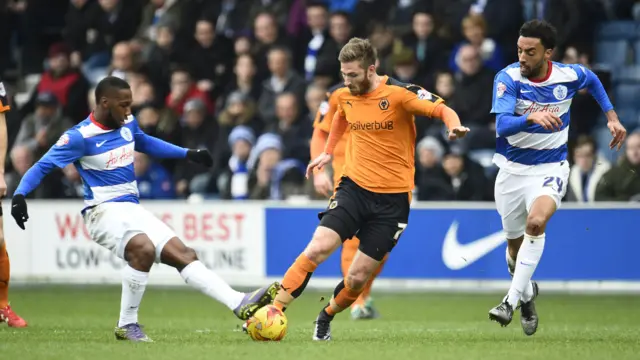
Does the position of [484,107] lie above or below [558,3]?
below

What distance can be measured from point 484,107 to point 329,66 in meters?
2.22

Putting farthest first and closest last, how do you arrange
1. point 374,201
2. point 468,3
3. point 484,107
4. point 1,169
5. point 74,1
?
point 74,1 → point 468,3 → point 484,107 → point 1,169 → point 374,201

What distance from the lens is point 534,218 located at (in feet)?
31.0

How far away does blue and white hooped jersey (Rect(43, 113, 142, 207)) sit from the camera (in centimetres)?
919

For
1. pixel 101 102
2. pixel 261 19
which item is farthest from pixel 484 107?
pixel 101 102

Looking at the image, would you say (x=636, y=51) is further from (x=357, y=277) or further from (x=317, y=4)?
(x=357, y=277)

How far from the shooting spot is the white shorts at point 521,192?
31.4ft

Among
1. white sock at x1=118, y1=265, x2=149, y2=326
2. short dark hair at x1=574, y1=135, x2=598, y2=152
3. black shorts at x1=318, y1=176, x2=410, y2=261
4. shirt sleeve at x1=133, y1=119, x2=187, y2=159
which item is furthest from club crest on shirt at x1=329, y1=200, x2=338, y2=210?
short dark hair at x1=574, y1=135, x2=598, y2=152

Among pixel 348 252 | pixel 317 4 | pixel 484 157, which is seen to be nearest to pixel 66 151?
pixel 348 252

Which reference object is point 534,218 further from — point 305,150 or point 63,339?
point 305,150

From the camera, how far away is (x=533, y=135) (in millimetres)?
9578

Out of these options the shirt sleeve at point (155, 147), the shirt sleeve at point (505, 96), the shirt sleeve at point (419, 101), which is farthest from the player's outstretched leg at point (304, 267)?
the shirt sleeve at point (505, 96)

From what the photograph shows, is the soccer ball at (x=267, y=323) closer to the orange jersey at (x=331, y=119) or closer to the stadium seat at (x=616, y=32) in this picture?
the orange jersey at (x=331, y=119)

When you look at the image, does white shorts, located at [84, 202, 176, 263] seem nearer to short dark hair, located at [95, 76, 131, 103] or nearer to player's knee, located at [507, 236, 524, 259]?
short dark hair, located at [95, 76, 131, 103]
